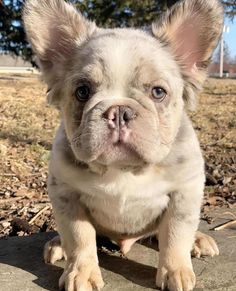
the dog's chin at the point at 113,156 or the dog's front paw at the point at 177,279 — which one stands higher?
the dog's chin at the point at 113,156

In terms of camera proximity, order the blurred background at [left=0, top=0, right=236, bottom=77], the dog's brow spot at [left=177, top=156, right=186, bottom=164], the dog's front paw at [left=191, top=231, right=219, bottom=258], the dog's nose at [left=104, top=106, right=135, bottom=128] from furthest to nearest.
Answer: the blurred background at [left=0, top=0, right=236, bottom=77] < the dog's front paw at [left=191, top=231, right=219, bottom=258] < the dog's brow spot at [left=177, top=156, right=186, bottom=164] < the dog's nose at [left=104, top=106, right=135, bottom=128]

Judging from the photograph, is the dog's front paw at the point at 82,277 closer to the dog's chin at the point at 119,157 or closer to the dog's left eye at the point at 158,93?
the dog's chin at the point at 119,157

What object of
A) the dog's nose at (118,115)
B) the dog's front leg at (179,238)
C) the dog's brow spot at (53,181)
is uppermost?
the dog's nose at (118,115)

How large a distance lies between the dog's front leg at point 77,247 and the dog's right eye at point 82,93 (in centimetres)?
59

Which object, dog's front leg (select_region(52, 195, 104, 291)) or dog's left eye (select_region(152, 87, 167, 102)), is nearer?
dog's front leg (select_region(52, 195, 104, 291))

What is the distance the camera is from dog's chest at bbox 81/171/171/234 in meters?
3.03

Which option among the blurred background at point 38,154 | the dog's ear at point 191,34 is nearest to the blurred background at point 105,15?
the blurred background at point 38,154

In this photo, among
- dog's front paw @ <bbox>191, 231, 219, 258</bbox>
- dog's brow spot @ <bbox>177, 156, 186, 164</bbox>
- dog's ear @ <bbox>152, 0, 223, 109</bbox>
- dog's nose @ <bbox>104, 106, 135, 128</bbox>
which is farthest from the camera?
dog's front paw @ <bbox>191, 231, 219, 258</bbox>

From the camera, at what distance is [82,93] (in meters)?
3.06

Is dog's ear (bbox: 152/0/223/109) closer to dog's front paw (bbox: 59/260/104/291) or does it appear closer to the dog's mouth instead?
the dog's mouth

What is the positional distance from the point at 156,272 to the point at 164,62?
123 cm

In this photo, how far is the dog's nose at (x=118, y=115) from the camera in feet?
8.95

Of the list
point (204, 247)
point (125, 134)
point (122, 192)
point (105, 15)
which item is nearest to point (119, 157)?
point (125, 134)

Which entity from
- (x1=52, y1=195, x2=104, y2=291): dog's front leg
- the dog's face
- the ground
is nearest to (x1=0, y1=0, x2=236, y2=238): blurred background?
the ground
